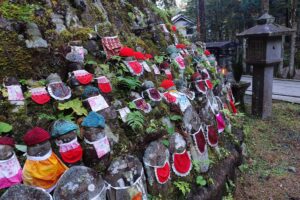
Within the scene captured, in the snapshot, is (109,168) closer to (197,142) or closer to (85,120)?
(85,120)

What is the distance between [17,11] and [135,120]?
8.12 feet

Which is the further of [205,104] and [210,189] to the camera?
[205,104]

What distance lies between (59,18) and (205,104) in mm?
3643

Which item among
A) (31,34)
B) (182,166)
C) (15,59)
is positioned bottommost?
(182,166)

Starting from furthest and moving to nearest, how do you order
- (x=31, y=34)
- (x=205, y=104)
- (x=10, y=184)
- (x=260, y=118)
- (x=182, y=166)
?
(x=260, y=118) < (x=205, y=104) < (x=182, y=166) < (x=31, y=34) < (x=10, y=184)

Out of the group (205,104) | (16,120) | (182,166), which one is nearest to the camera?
(16,120)

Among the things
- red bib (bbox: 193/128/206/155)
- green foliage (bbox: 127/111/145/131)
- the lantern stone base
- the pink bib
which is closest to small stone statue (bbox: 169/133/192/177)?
red bib (bbox: 193/128/206/155)

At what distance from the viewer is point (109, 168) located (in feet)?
11.8

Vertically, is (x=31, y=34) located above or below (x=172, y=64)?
above

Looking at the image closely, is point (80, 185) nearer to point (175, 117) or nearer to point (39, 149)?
point (39, 149)

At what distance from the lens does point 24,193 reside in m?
2.75

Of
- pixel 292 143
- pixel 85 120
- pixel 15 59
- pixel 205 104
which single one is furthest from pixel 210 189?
pixel 292 143

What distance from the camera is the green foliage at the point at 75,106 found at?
3.70m

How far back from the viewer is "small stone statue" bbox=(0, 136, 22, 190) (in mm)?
2828
